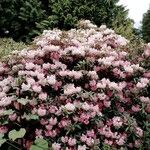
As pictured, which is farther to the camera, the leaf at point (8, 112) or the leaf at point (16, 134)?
the leaf at point (8, 112)

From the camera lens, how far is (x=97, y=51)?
679 centimetres

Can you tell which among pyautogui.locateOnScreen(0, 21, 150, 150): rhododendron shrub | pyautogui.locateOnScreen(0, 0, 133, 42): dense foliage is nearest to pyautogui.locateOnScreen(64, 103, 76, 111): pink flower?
pyautogui.locateOnScreen(0, 21, 150, 150): rhododendron shrub

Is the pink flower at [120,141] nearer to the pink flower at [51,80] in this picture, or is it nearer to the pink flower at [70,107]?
the pink flower at [70,107]

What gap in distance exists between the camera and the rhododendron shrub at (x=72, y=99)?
19.3ft

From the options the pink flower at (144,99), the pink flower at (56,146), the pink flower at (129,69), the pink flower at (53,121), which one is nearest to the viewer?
the pink flower at (56,146)

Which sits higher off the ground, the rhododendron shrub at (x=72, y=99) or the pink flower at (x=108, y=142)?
the rhododendron shrub at (x=72, y=99)

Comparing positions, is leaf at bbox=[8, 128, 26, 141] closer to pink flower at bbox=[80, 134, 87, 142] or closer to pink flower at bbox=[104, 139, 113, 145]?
pink flower at bbox=[80, 134, 87, 142]

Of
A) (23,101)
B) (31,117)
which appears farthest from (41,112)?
(23,101)

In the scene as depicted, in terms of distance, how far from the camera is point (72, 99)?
613cm

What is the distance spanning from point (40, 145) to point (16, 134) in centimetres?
30

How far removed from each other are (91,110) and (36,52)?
51.0 inches

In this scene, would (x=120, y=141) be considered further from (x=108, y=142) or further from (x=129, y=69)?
(x=129, y=69)

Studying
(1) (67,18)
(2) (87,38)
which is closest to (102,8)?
(1) (67,18)

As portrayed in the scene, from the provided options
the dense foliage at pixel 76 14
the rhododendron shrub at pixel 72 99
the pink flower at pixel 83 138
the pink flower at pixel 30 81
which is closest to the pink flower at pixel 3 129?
the rhododendron shrub at pixel 72 99
